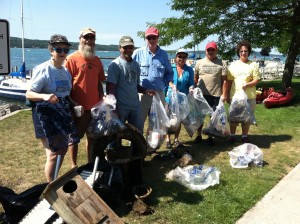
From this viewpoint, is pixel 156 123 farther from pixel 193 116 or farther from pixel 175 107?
pixel 193 116

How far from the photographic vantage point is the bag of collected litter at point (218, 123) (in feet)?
19.4

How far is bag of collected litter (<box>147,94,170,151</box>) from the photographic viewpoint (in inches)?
197

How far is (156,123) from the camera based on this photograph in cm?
502

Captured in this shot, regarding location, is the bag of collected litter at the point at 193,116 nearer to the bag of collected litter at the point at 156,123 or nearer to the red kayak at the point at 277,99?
the bag of collected litter at the point at 156,123

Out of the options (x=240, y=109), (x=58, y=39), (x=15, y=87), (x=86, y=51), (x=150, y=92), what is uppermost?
(x=58, y=39)

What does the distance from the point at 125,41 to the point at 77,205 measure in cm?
222

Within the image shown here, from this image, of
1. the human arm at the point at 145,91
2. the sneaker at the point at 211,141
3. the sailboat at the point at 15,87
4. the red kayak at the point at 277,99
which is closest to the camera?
the human arm at the point at 145,91

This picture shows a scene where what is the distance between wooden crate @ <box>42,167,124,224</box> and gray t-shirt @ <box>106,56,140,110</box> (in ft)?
5.69

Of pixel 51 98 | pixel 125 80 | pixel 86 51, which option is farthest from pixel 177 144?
pixel 51 98

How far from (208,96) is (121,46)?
2.31 metres

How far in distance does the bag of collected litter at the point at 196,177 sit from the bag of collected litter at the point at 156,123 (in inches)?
28.6

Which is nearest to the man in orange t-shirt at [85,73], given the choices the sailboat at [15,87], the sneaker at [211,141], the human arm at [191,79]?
the human arm at [191,79]

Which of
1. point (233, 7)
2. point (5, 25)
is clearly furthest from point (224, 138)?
point (233, 7)

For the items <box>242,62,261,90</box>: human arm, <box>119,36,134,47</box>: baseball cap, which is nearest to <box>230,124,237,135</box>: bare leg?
<box>242,62,261,90</box>: human arm
